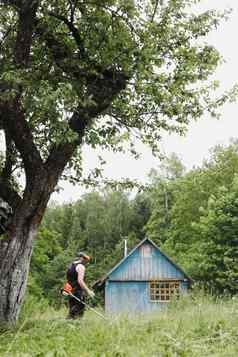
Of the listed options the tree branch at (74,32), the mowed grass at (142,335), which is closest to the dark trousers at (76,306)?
the mowed grass at (142,335)

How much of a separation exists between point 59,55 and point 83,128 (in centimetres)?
176

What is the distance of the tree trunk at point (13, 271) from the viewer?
8.99m

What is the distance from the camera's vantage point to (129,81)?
9922 millimetres

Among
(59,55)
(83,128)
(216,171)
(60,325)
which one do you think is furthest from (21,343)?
(216,171)

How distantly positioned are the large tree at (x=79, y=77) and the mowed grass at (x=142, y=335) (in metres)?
2.05

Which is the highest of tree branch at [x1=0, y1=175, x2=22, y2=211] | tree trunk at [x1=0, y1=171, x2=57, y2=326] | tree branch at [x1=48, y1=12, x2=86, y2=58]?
tree branch at [x1=48, y1=12, x2=86, y2=58]

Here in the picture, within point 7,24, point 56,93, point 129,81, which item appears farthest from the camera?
point 7,24

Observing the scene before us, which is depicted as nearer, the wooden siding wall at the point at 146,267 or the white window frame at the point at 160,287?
the white window frame at the point at 160,287

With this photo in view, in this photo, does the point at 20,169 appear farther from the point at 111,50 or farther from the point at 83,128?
the point at 111,50

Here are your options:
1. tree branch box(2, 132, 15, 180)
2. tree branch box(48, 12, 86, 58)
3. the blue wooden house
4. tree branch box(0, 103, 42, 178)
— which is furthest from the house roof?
tree branch box(48, 12, 86, 58)

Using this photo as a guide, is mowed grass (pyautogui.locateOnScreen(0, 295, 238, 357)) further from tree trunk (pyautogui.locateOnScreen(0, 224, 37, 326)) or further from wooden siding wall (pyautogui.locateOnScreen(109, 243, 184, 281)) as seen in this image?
wooden siding wall (pyautogui.locateOnScreen(109, 243, 184, 281))

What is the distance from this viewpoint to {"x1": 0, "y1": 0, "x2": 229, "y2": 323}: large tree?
9.08 m

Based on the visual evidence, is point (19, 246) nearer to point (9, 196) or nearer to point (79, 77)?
point (9, 196)

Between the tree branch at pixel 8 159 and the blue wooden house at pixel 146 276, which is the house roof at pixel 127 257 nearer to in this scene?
the blue wooden house at pixel 146 276
